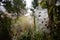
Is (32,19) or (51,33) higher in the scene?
(32,19)

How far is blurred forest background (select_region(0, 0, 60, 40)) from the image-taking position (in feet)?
5.69

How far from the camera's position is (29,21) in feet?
5.90

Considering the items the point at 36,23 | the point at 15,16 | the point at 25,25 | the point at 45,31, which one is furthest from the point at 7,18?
the point at 45,31

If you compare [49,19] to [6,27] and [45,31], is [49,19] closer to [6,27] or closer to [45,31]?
[45,31]

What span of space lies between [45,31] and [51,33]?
0.07 metres

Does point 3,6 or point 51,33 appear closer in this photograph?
point 51,33

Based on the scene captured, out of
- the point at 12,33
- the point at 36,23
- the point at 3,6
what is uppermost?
the point at 3,6

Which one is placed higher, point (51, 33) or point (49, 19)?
point (49, 19)

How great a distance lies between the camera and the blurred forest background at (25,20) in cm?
174

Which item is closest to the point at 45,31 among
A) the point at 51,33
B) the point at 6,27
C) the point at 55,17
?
the point at 51,33

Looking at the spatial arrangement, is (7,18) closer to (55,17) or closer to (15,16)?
(15,16)

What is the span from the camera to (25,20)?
5.94 feet

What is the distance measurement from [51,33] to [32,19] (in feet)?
0.89

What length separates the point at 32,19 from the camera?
1.80 m
